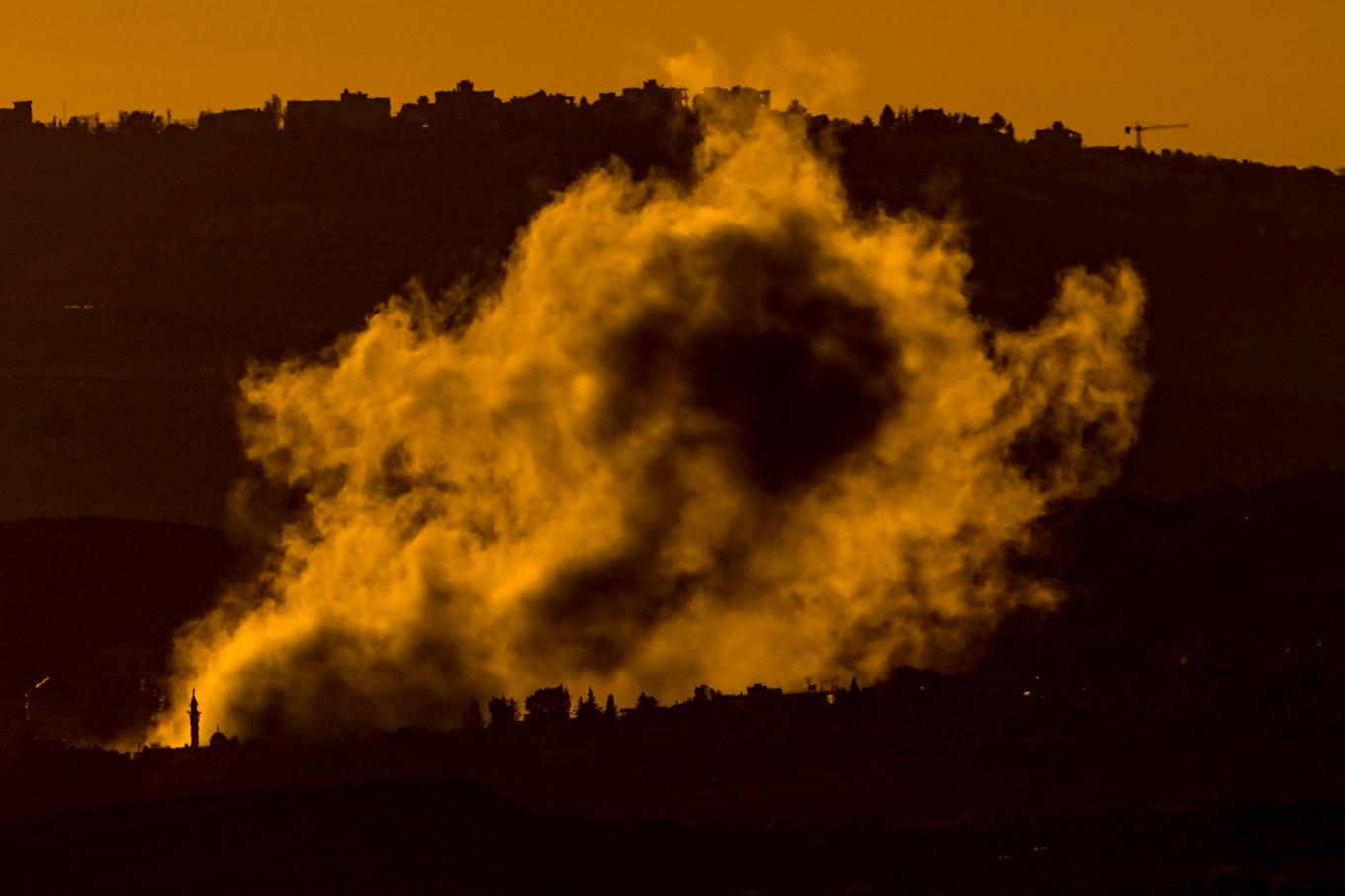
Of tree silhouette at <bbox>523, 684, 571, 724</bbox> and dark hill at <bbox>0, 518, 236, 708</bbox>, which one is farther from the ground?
dark hill at <bbox>0, 518, 236, 708</bbox>

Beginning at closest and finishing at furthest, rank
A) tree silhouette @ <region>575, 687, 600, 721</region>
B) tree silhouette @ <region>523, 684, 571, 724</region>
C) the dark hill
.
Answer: tree silhouette @ <region>575, 687, 600, 721</region> < tree silhouette @ <region>523, 684, 571, 724</region> < the dark hill

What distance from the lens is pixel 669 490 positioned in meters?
111

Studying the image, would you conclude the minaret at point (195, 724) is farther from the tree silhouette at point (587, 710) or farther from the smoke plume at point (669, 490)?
the tree silhouette at point (587, 710)

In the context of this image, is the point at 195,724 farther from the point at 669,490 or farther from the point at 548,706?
the point at 669,490

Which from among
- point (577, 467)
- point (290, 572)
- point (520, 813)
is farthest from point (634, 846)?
point (290, 572)

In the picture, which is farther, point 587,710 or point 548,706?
point 548,706

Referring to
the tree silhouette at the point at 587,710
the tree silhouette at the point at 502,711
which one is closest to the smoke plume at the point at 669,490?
the tree silhouette at the point at 502,711

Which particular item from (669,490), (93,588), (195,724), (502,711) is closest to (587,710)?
(502,711)

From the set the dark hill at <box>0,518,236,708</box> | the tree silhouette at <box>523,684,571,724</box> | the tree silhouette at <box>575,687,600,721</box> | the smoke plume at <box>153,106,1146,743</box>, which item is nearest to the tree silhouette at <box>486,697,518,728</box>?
the tree silhouette at <box>523,684,571,724</box>

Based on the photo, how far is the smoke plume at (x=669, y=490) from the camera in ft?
355

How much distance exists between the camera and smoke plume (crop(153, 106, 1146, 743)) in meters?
108

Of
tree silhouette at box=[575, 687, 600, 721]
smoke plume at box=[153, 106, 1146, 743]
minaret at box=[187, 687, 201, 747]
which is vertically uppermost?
smoke plume at box=[153, 106, 1146, 743]

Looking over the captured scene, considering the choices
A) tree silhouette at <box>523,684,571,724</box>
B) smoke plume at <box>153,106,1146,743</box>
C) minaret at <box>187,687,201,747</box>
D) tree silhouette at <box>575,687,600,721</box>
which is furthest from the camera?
smoke plume at <box>153,106,1146,743</box>

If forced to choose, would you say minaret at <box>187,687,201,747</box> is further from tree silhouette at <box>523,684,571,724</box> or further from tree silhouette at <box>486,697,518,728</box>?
tree silhouette at <box>523,684,571,724</box>
